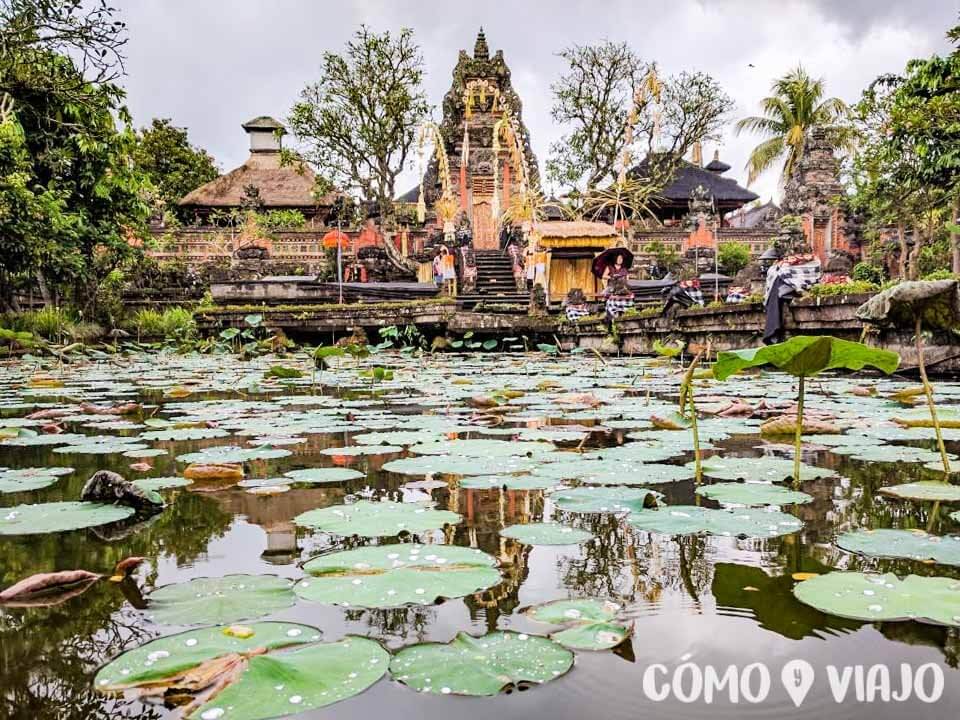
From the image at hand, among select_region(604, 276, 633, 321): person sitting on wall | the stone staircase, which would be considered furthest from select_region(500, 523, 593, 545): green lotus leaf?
the stone staircase

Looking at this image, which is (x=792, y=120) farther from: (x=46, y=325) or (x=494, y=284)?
(x=46, y=325)

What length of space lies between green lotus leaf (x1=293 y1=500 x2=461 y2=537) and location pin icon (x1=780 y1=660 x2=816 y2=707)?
0.74m

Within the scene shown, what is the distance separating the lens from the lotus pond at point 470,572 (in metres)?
0.83

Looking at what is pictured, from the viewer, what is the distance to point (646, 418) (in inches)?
131

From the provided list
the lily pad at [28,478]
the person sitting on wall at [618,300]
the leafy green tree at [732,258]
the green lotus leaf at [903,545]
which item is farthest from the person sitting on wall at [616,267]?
the green lotus leaf at [903,545]

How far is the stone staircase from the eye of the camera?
54.3ft

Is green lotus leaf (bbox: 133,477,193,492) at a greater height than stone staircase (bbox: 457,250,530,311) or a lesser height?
lesser

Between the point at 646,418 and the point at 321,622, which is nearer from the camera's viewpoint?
the point at 321,622

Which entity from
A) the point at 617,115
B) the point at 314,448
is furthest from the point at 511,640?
the point at 617,115

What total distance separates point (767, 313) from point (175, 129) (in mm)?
28597

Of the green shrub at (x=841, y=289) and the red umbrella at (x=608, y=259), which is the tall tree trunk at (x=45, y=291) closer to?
the red umbrella at (x=608, y=259)

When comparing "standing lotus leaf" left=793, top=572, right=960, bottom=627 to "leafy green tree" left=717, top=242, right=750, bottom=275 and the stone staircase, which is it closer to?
the stone staircase

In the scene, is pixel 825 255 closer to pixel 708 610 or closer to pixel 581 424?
pixel 581 424

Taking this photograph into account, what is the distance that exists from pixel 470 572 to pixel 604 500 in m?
0.56
